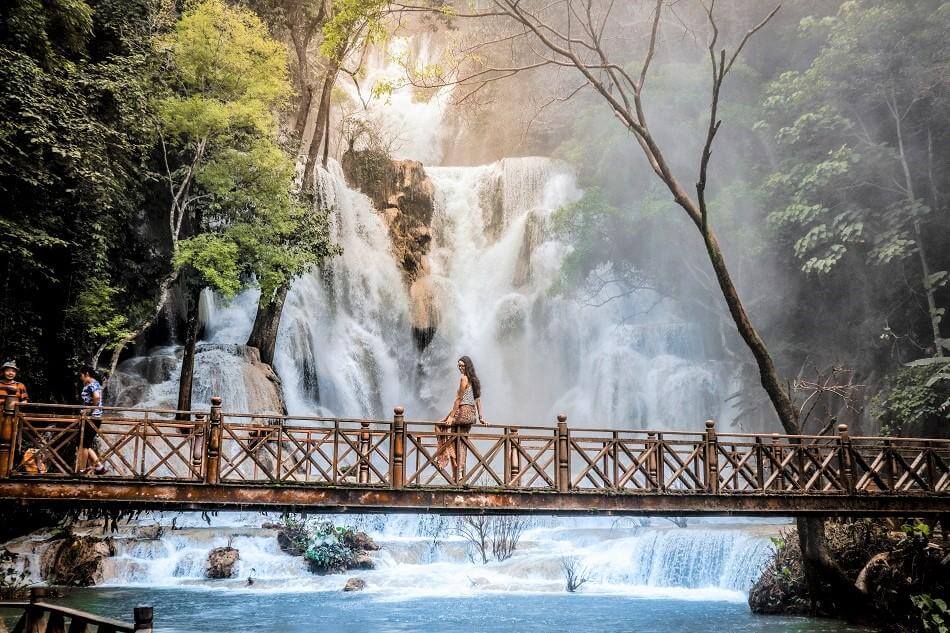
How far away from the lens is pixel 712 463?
11.5 metres

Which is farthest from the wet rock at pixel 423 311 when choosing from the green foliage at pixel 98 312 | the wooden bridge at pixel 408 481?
the wooden bridge at pixel 408 481

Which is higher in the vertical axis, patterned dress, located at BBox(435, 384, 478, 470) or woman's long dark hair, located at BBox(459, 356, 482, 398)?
woman's long dark hair, located at BBox(459, 356, 482, 398)

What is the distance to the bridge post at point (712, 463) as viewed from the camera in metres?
11.3

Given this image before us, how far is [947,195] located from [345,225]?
63.2ft

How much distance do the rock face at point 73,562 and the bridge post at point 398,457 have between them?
875cm

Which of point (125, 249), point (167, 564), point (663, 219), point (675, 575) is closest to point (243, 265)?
point (125, 249)

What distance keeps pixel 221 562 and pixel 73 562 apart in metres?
2.86

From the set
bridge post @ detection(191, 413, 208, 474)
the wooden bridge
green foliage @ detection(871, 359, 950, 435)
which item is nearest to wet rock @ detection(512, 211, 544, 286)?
green foliage @ detection(871, 359, 950, 435)

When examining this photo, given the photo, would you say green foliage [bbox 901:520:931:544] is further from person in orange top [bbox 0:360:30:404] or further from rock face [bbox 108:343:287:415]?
rock face [bbox 108:343:287:415]

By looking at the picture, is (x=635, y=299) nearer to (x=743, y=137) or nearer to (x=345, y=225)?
(x=743, y=137)

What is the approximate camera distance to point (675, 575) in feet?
55.5

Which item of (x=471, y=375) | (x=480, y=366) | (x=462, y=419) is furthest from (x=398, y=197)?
(x=462, y=419)

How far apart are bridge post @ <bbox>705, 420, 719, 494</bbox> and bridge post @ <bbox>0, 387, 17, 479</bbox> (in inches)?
366

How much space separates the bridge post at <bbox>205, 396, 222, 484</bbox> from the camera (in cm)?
1025
